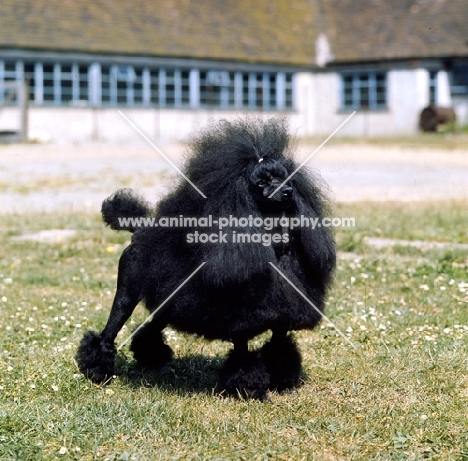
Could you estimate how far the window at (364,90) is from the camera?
36.9 metres

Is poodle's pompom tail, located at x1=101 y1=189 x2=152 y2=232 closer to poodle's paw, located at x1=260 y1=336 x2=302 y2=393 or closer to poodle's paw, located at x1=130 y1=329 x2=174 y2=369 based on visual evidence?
poodle's paw, located at x1=130 y1=329 x2=174 y2=369

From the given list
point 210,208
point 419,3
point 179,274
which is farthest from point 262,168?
point 419,3

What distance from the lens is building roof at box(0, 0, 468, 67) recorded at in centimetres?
3155

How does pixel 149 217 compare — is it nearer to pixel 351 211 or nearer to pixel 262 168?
pixel 262 168

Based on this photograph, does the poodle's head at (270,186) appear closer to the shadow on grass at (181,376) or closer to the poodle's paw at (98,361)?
the shadow on grass at (181,376)

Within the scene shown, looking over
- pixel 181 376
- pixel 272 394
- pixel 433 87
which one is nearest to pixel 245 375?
pixel 272 394

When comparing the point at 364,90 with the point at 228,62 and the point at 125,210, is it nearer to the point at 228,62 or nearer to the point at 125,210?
the point at 228,62

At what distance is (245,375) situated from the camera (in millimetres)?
4812

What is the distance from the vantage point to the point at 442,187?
53.4 ft

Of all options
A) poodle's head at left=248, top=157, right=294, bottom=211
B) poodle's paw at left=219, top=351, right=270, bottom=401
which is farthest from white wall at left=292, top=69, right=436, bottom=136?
poodle's head at left=248, top=157, right=294, bottom=211

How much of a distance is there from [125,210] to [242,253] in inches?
50.8

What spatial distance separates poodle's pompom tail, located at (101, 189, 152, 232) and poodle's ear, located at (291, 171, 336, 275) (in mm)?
1154

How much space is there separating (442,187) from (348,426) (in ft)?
41.2

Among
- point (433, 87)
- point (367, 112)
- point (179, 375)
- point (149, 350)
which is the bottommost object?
point (179, 375)
